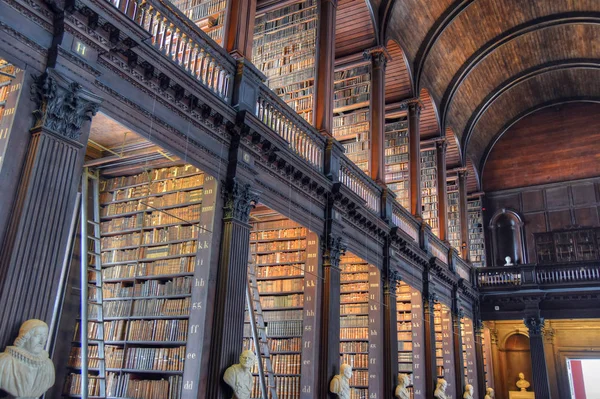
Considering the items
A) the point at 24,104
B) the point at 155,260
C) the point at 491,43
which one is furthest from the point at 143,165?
the point at 491,43

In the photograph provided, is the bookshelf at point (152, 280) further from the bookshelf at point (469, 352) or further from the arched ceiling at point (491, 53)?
the bookshelf at point (469, 352)

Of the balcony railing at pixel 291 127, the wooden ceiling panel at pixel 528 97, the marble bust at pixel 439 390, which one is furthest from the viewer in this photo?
the wooden ceiling panel at pixel 528 97

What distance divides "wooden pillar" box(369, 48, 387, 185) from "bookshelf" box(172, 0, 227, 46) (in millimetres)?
3546

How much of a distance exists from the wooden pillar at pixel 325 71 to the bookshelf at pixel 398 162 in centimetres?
384

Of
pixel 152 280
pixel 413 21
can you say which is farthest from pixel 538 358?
pixel 152 280

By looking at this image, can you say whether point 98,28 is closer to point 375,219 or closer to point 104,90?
point 104,90

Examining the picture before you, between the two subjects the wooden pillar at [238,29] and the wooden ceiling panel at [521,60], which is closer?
the wooden pillar at [238,29]

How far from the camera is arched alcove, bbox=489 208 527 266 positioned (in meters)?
15.5

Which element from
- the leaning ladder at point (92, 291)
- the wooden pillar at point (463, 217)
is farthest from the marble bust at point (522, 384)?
the leaning ladder at point (92, 291)

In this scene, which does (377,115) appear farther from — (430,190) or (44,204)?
(44,204)

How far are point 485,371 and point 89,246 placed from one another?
1183 cm

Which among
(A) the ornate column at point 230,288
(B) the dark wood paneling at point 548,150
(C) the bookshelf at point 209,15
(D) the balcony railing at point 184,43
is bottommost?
(A) the ornate column at point 230,288

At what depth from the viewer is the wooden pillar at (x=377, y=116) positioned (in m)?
8.87

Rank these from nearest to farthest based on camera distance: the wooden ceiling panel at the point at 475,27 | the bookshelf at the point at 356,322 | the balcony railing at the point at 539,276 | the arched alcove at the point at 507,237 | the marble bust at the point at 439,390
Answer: the bookshelf at the point at 356,322 < the marble bust at the point at 439,390 < the wooden ceiling panel at the point at 475,27 < the balcony railing at the point at 539,276 < the arched alcove at the point at 507,237
